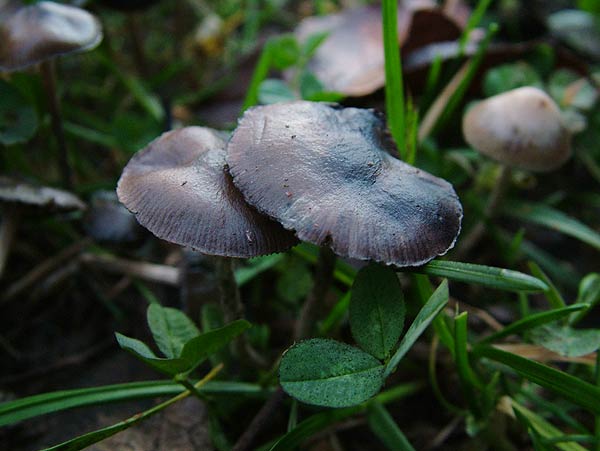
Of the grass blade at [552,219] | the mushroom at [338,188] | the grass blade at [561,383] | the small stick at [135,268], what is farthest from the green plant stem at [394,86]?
the small stick at [135,268]

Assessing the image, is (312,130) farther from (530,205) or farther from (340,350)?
(530,205)

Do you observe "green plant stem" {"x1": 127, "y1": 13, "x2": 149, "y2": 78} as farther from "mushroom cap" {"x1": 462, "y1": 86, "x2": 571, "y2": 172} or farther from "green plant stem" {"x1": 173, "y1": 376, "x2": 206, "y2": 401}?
"green plant stem" {"x1": 173, "y1": 376, "x2": 206, "y2": 401}

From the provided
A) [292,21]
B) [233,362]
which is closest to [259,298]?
[233,362]

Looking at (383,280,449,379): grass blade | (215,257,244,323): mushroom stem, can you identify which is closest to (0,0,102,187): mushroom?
(215,257,244,323): mushroom stem

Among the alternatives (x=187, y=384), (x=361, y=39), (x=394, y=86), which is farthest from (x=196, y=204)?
(x=361, y=39)

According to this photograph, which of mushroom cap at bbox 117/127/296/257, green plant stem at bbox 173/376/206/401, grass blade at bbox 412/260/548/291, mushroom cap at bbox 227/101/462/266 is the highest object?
mushroom cap at bbox 227/101/462/266

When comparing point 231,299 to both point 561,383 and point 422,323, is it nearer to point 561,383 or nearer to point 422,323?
point 422,323

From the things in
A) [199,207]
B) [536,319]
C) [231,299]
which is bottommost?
[231,299]

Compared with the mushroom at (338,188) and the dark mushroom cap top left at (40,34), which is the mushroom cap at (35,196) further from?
the mushroom at (338,188)
